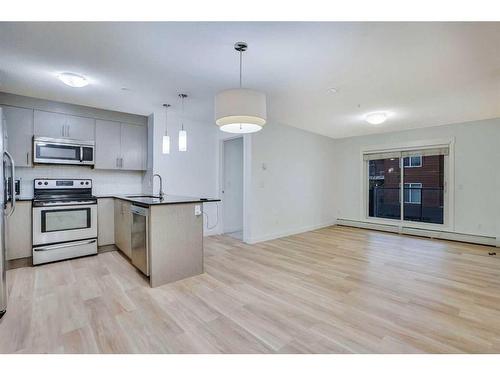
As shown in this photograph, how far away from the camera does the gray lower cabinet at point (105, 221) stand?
4.03m

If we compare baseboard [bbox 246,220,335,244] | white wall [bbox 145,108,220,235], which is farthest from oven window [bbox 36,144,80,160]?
baseboard [bbox 246,220,335,244]

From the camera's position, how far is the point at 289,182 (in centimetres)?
552

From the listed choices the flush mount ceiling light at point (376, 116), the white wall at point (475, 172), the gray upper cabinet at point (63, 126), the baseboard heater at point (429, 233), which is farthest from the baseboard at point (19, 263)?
the white wall at point (475, 172)

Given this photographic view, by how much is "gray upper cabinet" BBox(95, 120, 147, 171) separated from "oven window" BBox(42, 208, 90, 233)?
875 mm

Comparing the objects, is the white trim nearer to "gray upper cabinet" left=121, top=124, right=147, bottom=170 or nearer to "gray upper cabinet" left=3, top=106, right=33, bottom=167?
"gray upper cabinet" left=121, top=124, right=147, bottom=170

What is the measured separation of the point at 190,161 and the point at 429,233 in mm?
5292

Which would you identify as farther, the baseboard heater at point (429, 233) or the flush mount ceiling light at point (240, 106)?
the baseboard heater at point (429, 233)

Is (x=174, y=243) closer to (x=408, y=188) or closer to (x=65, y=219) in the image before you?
(x=65, y=219)

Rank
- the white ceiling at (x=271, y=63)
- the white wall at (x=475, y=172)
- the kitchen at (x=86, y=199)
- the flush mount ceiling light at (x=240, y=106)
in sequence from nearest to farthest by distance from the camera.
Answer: the white ceiling at (x=271, y=63) → the flush mount ceiling light at (x=240, y=106) → the kitchen at (x=86, y=199) → the white wall at (x=475, y=172)

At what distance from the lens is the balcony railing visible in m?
5.56

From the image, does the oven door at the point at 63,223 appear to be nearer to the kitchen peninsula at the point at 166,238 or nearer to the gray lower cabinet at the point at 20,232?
the gray lower cabinet at the point at 20,232

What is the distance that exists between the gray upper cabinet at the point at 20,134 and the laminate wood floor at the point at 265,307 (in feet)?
5.15

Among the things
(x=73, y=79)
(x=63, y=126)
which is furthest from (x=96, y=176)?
(x=73, y=79)

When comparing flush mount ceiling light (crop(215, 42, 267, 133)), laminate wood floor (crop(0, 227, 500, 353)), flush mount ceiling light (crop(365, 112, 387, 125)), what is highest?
flush mount ceiling light (crop(365, 112, 387, 125))
